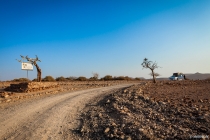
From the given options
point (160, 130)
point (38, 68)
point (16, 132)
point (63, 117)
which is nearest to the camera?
point (160, 130)

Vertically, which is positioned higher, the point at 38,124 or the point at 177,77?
the point at 177,77

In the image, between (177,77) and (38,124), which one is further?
(177,77)

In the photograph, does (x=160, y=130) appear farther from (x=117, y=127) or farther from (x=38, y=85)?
(x=38, y=85)

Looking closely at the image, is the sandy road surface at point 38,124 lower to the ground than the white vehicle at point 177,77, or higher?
lower

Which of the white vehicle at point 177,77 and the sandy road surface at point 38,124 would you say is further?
the white vehicle at point 177,77

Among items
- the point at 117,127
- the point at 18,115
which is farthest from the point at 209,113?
the point at 18,115

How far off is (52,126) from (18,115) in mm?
2910

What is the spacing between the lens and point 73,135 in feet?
18.5

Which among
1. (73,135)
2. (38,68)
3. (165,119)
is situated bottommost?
(73,135)

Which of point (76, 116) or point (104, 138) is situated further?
point (76, 116)

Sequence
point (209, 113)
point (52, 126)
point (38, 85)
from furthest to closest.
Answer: point (38, 85) → point (52, 126) → point (209, 113)

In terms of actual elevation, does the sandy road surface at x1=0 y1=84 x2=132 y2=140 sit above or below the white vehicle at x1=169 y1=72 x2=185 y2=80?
below

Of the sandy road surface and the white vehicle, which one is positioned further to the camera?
the white vehicle

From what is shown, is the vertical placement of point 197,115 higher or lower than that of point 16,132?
higher
